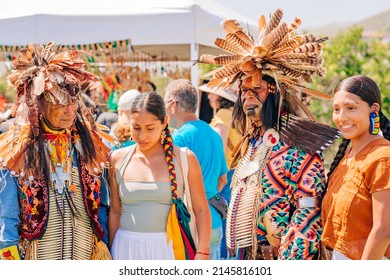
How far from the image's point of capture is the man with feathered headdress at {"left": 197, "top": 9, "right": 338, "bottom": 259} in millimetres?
3164

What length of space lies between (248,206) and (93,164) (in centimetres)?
82

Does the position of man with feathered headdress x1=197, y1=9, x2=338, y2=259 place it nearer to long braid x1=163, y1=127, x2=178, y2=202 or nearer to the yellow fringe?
long braid x1=163, y1=127, x2=178, y2=202

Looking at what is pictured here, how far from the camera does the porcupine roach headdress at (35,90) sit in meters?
3.22

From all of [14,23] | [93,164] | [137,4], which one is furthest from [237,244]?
[14,23]

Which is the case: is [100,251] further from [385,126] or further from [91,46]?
[91,46]

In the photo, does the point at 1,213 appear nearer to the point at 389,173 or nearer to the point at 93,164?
the point at 93,164

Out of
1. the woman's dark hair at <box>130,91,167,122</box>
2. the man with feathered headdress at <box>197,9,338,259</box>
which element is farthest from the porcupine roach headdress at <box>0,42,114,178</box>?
the man with feathered headdress at <box>197,9,338,259</box>

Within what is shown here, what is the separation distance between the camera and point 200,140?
16.9 feet

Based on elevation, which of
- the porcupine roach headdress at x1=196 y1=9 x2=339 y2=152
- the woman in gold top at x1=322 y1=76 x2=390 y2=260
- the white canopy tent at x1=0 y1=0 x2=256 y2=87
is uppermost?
the white canopy tent at x1=0 y1=0 x2=256 y2=87

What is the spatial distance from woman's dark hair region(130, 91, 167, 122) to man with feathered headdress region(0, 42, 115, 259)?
27cm

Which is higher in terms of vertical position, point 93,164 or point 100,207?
point 93,164

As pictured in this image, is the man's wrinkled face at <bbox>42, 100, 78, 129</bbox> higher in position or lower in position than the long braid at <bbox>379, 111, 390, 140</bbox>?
higher

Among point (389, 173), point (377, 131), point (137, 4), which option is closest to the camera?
point (389, 173)

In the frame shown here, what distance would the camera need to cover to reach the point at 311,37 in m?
3.45
